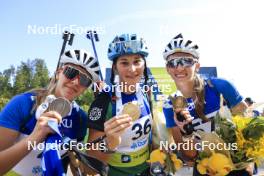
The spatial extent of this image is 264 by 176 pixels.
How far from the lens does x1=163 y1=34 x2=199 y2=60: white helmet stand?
5.44 meters

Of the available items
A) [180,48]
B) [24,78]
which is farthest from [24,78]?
[180,48]

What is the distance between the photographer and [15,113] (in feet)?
13.8

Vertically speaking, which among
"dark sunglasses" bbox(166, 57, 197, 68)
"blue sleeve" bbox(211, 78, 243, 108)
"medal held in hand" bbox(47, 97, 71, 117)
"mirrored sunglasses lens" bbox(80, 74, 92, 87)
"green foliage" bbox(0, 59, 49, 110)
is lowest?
"medal held in hand" bbox(47, 97, 71, 117)

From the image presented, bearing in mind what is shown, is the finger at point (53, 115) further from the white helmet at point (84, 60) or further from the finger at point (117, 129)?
the white helmet at point (84, 60)

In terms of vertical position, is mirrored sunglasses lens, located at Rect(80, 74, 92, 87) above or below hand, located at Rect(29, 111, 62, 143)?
above

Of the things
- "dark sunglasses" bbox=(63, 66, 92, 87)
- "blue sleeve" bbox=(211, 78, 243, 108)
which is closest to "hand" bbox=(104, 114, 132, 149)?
"dark sunglasses" bbox=(63, 66, 92, 87)

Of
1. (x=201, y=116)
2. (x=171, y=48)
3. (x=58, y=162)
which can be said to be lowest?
(x=58, y=162)

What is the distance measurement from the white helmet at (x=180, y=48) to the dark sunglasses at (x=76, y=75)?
1.45 metres

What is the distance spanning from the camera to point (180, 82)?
17.4 feet

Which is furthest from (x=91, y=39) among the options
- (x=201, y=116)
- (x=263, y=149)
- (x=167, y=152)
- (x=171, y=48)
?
(x=263, y=149)

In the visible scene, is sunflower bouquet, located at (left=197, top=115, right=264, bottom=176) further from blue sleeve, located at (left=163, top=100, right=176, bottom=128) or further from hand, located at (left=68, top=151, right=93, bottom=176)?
hand, located at (left=68, top=151, right=93, bottom=176)

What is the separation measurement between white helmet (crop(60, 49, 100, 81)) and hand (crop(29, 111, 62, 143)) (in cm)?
118

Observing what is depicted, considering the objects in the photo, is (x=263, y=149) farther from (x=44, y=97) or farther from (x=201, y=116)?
(x=44, y=97)

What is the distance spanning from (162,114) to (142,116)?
0.36 meters
